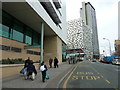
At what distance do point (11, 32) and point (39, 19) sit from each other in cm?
466

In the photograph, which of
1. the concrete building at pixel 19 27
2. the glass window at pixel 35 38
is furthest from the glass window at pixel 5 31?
the glass window at pixel 35 38

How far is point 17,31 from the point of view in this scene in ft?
59.8

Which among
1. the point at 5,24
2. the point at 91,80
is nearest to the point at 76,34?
the point at 5,24

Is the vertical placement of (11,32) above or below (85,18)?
below

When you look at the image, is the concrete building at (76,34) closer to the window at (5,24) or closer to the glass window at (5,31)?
the window at (5,24)

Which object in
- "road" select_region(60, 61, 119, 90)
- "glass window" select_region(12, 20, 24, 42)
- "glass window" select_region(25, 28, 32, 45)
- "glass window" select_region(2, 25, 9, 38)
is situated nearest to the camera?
"road" select_region(60, 61, 119, 90)

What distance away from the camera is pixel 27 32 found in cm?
2188

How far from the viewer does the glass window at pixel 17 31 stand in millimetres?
17500

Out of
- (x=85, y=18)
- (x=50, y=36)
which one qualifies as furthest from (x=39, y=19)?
(x=85, y=18)

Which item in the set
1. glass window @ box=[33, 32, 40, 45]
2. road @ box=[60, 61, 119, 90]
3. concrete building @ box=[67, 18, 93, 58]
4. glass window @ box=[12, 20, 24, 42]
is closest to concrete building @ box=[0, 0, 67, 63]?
glass window @ box=[12, 20, 24, 42]

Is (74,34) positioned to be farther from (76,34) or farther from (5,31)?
(5,31)

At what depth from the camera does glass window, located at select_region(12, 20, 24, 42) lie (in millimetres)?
17500

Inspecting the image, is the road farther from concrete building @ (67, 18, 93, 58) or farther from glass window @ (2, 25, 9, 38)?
concrete building @ (67, 18, 93, 58)

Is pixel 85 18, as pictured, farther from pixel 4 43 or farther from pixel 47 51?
pixel 4 43
